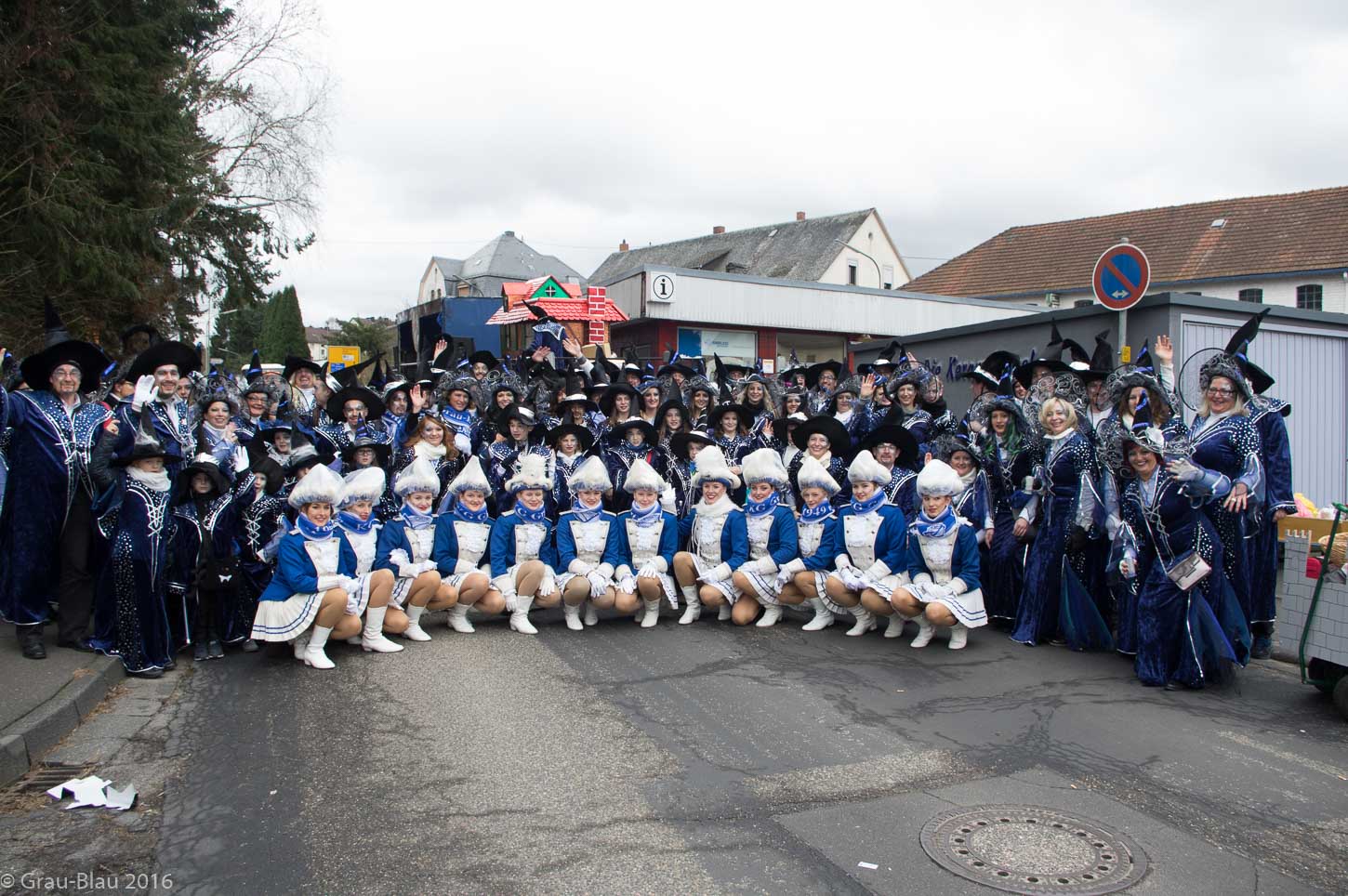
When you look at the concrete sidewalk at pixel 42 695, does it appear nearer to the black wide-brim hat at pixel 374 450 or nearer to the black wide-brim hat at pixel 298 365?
the black wide-brim hat at pixel 374 450

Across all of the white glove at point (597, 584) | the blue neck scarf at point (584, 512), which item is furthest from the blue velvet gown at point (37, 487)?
the white glove at point (597, 584)

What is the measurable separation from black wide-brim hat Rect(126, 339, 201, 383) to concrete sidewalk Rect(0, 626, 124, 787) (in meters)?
1.97

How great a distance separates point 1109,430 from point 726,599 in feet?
10.4

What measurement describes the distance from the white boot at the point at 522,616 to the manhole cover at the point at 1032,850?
4.13 metres

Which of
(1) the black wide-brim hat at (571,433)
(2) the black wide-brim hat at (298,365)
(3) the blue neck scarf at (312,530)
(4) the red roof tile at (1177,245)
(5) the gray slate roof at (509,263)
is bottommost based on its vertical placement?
(3) the blue neck scarf at (312,530)

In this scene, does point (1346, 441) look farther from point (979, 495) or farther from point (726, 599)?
point (726, 599)

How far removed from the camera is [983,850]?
155 inches

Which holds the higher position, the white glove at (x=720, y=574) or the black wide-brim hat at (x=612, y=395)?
the black wide-brim hat at (x=612, y=395)

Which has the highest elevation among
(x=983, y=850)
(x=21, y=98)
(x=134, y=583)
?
(x=21, y=98)

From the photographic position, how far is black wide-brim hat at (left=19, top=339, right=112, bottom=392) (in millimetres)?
6836

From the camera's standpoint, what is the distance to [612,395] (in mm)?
9867

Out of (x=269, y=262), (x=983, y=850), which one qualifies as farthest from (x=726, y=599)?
(x=269, y=262)

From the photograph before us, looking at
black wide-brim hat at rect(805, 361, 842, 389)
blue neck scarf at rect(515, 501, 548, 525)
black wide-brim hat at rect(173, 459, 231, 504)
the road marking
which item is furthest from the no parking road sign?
black wide-brim hat at rect(173, 459, 231, 504)

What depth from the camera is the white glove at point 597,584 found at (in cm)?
770
